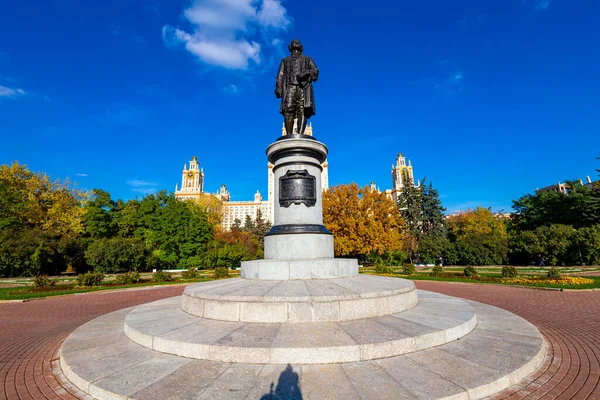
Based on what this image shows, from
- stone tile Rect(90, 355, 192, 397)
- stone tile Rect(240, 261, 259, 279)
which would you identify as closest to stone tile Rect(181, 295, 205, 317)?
stone tile Rect(90, 355, 192, 397)

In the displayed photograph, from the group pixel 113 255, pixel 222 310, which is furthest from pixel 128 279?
pixel 222 310

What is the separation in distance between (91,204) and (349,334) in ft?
145

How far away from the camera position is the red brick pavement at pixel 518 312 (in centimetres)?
373

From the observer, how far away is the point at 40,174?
35656mm

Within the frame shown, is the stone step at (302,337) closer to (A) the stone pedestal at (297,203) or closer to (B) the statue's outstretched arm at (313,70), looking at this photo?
(A) the stone pedestal at (297,203)

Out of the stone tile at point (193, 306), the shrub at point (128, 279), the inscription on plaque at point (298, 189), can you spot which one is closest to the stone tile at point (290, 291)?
the stone tile at point (193, 306)

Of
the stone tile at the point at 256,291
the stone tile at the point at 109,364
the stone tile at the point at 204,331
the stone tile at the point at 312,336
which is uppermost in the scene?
the stone tile at the point at 256,291

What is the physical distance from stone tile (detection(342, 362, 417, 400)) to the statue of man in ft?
25.5

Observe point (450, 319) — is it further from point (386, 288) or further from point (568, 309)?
point (568, 309)

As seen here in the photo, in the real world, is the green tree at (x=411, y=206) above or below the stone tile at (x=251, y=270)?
above

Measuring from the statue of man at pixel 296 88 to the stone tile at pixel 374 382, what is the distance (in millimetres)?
7771

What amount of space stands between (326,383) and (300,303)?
1.92 metres

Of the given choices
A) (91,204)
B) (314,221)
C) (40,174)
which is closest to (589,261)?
(314,221)

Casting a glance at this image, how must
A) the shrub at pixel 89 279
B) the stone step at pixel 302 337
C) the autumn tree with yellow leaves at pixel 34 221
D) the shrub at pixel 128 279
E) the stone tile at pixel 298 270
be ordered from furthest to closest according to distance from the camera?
the autumn tree with yellow leaves at pixel 34 221 < the shrub at pixel 128 279 < the shrub at pixel 89 279 < the stone tile at pixel 298 270 < the stone step at pixel 302 337
